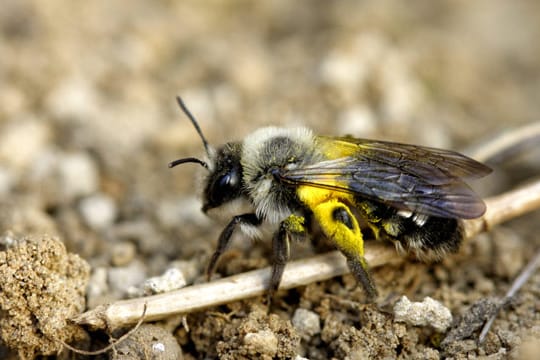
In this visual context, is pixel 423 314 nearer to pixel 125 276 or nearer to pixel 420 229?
pixel 420 229

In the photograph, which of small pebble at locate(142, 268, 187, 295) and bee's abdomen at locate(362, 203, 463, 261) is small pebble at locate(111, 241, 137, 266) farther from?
bee's abdomen at locate(362, 203, 463, 261)

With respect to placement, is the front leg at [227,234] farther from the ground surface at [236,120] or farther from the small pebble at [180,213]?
the small pebble at [180,213]

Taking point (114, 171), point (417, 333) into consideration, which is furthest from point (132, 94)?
point (417, 333)

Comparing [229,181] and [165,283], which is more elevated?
[229,181]

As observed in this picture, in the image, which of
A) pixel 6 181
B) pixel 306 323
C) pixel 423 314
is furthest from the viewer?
pixel 6 181

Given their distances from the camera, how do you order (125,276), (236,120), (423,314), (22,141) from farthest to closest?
(236,120)
(22,141)
(125,276)
(423,314)

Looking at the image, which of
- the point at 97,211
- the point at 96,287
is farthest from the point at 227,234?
the point at 97,211

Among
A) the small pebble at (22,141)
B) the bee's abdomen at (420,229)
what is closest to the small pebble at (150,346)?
the bee's abdomen at (420,229)

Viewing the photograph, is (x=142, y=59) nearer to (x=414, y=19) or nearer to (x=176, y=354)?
(x=414, y=19)

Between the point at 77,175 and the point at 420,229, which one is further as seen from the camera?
the point at 77,175
